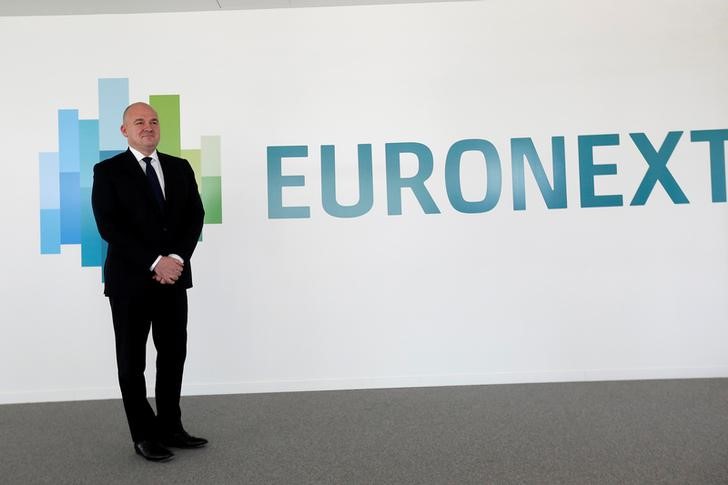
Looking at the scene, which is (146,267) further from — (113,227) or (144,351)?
(144,351)

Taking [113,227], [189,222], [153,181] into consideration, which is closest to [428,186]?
[189,222]

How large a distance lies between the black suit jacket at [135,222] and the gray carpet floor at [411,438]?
2.67ft

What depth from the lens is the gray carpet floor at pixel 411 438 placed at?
2420mm

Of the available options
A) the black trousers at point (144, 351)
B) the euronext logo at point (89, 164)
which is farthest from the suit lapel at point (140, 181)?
the euronext logo at point (89, 164)

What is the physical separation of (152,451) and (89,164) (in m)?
2.22

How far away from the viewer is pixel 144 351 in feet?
9.18

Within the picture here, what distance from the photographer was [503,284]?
13.5ft

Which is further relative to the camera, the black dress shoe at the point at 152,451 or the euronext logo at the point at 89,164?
the euronext logo at the point at 89,164

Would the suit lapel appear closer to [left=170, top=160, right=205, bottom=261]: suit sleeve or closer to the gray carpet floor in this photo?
[left=170, top=160, right=205, bottom=261]: suit sleeve

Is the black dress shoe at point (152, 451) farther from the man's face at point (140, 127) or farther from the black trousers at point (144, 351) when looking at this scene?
the man's face at point (140, 127)

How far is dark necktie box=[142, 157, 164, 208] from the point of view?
2834 millimetres

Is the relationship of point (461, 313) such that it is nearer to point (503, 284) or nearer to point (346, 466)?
point (503, 284)

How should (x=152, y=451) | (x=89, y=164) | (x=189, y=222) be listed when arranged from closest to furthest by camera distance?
(x=152, y=451), (x=189, y=222), (x=89, y=164)

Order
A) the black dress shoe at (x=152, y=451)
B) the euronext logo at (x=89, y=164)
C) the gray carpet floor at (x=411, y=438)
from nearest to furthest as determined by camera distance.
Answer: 1. the gray carpet floor at (x=411, y=438)
2. the black dress shoe at (x=152, y=451)
3. the euronext logo at (x=89, y=164)
